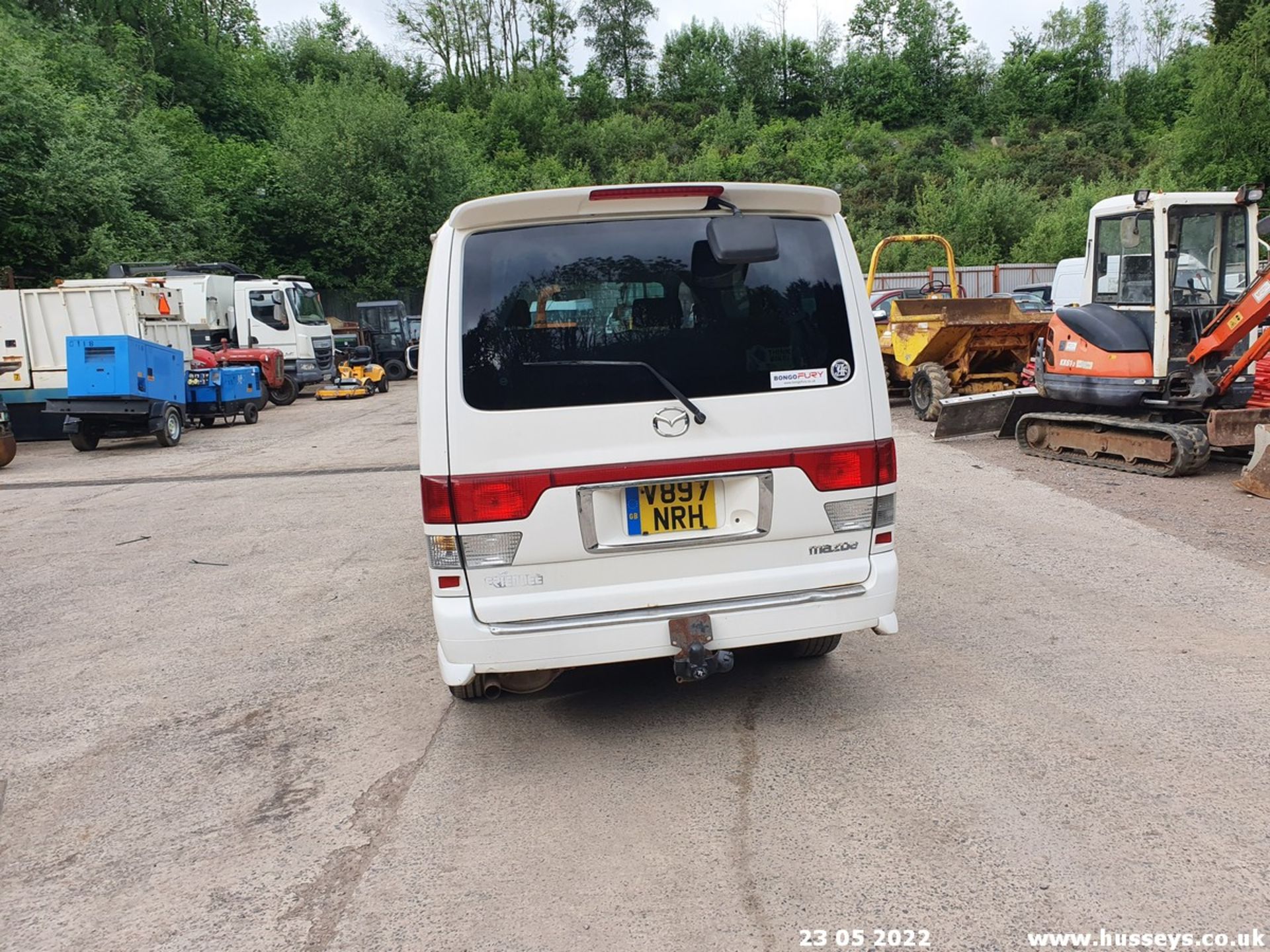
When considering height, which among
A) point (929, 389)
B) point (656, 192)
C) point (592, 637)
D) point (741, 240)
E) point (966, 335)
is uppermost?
point (656, 192)

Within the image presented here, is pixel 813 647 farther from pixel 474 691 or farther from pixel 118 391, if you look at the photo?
pixel 118 391

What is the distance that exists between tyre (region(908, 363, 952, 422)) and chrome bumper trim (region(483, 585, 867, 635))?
10.5 m

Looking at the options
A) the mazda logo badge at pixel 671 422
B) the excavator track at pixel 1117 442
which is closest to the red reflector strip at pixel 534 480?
the mazda logo badge at pixel 671 422

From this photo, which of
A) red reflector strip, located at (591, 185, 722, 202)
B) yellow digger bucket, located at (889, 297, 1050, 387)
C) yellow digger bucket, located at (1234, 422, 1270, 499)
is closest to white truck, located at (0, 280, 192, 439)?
yellow digger bucket, located at (889, 297, 1050, 387)

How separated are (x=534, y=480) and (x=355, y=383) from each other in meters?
24.1

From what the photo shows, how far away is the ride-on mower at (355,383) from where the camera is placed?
2578cm

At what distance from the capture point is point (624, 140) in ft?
193

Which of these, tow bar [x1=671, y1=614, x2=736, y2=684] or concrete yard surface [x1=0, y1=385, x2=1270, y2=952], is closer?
concrete yard surface [x1=0, y1=385, x2=1270, y2=952]

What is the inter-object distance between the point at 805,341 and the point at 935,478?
263 inches

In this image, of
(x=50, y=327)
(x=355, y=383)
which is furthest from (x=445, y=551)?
(x=355, y=383)

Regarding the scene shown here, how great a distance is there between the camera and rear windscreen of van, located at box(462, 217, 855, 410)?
11.8 ft

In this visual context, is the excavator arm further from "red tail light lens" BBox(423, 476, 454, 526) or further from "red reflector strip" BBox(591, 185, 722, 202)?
"red tail light lens" BBox(423, 476, 454, 526)

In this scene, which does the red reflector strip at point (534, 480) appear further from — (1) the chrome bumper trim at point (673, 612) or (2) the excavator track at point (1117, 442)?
(2) the excavator track at point (1117, 442)

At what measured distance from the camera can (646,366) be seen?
3.63m
